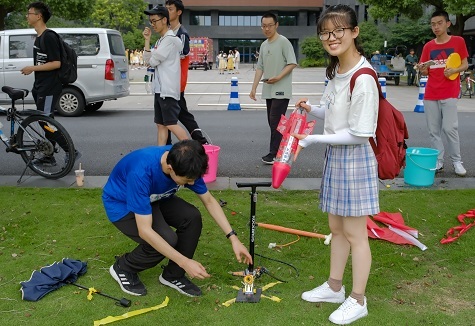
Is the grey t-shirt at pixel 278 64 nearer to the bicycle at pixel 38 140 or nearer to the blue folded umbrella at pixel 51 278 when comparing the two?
the bicycle at pixel 38 140

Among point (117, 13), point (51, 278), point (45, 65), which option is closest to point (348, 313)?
point (51, 278)

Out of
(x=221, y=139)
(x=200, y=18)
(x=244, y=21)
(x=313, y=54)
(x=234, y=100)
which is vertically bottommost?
(x=221, y=139)

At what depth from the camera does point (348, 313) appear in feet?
10.3

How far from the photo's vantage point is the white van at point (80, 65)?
38.9ft

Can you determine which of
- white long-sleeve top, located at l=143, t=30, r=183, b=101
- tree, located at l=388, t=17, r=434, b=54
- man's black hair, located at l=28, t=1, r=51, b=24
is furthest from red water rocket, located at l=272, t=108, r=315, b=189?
tree, located at l=388, t=17, r=434, b=54

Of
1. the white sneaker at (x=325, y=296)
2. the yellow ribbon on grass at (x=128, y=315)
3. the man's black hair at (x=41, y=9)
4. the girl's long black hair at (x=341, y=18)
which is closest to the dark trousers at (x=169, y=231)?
the yellow ribbon on grass at (x=128, y=315)

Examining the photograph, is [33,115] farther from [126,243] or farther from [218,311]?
[218,311]

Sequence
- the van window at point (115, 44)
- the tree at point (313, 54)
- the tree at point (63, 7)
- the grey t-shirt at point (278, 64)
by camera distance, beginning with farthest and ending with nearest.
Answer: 1. the tree at point (313, 54)
2. the tree at point (63, 7)
3. the van window at point (115, 44)
4. the grey t-shirt at point (278, 64)

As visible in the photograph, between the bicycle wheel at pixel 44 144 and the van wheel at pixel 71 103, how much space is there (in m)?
5.76

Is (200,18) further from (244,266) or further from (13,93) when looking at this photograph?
(244,266)

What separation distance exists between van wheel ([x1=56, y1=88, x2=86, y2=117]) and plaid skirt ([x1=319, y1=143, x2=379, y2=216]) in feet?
32.3

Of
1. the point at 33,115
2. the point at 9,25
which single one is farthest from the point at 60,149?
the point at 9,25

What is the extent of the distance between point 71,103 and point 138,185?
31.3 feet

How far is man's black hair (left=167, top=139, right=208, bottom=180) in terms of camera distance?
112 inches
